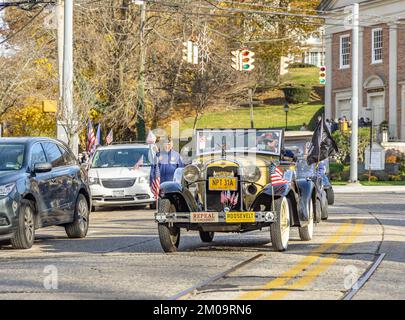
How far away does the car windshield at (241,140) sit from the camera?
1524 cm

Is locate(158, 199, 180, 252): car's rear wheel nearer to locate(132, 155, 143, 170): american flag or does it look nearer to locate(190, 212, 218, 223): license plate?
locate(190, 212, 218, 223): license plate

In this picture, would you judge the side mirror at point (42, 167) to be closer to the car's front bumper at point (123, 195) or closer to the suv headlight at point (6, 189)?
the suv headlight at point (6, 189)

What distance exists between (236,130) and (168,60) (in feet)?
92.9

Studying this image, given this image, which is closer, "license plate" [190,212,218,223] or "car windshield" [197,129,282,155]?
"license plate" [190,212,218,223]

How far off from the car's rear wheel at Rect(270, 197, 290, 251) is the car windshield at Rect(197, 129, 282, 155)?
138cm

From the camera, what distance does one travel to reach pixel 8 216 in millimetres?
14539

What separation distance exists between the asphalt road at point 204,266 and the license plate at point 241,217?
0.49m

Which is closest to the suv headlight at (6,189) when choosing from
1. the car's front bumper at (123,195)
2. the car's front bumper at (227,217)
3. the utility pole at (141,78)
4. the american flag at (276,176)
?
the car's front bumper at (227,217)

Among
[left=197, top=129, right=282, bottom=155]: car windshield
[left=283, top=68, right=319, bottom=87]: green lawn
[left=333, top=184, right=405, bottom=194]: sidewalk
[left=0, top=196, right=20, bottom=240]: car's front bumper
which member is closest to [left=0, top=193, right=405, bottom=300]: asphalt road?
[left=0, top=196, right=20, bottom=240]: car's front bumper

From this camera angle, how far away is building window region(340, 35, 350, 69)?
5744cm

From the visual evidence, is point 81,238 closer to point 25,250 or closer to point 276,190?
point 25,250

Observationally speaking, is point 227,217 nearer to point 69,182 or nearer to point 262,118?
point 69,182

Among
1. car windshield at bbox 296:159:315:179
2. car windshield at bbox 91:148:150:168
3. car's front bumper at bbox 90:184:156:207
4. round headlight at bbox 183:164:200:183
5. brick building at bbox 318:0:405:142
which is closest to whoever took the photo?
round headlight at bbox 183:164:200:183
